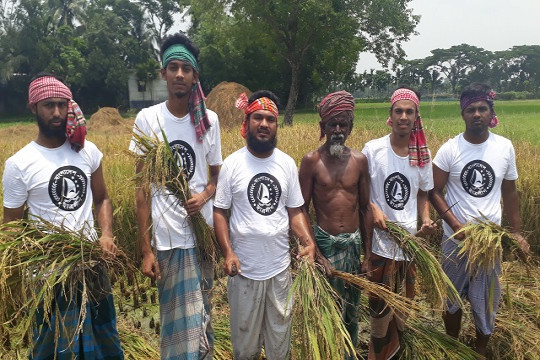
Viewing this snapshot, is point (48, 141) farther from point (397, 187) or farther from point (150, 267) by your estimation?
point (397, 187)

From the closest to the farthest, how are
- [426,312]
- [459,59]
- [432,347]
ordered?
[432,347]
[426,312]
[459,59]

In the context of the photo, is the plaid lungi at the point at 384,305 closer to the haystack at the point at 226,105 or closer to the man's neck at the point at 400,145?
the man's neck at the point at 400,145

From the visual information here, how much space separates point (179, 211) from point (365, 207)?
1.07 metres

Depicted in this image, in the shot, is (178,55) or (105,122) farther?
(105,122)

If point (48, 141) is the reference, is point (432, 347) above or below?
below

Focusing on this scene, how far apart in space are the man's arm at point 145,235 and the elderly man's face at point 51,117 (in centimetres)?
41

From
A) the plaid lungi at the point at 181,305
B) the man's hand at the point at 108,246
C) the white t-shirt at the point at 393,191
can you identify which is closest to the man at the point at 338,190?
the white t-shirt at the point at 393,191

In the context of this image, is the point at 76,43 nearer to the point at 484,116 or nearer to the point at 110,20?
the point at 110,20

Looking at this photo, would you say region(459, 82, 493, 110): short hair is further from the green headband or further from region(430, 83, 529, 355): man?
the green headband

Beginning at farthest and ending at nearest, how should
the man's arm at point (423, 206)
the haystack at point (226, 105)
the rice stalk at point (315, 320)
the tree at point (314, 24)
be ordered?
the tree at point (314, 24)
the haystack at point (226, 105)
the man's arm at point (423, 206)
the rice stalk at point (315, 320)

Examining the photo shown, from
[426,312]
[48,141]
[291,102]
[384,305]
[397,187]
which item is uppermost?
[291,102]

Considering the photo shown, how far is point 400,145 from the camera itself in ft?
8.98

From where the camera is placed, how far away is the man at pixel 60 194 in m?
2.12

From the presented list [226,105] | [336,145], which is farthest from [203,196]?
[226,105]
